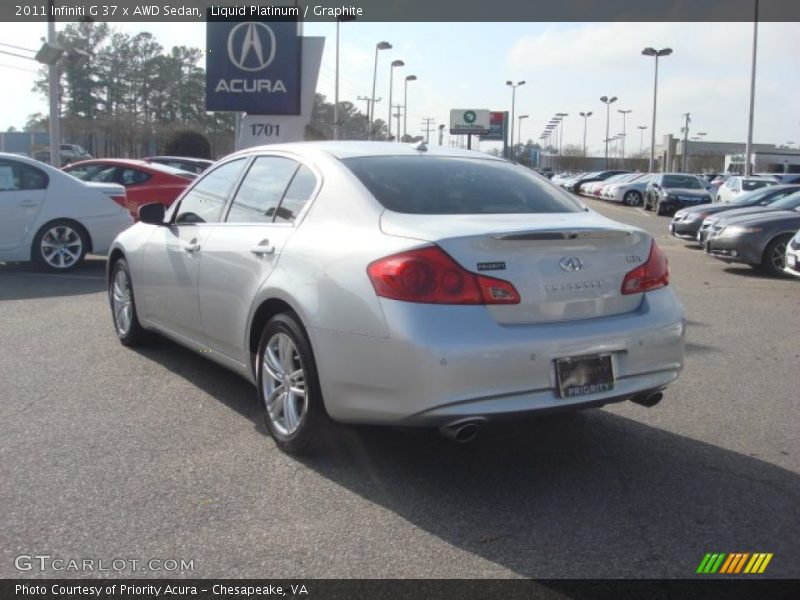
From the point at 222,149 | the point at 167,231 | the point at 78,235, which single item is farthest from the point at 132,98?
the point at 167,231

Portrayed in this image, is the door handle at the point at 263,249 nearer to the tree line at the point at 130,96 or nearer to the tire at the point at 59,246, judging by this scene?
the tire at the point at 59,246

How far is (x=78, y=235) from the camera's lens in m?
11.4

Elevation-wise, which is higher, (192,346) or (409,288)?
(409,288)

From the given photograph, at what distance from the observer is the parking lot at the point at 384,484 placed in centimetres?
333

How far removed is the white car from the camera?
35.9 ft

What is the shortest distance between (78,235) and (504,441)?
8.45 m

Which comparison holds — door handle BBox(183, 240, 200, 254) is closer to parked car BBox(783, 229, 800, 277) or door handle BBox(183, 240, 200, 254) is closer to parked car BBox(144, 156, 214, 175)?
parked car BBox(783, 229, 800, 277)

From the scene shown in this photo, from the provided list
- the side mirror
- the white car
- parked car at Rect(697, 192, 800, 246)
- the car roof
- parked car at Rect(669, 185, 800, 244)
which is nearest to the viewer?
the car roof

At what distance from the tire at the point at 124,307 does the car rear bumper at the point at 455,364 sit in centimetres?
301

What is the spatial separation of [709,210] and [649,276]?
13.4 m

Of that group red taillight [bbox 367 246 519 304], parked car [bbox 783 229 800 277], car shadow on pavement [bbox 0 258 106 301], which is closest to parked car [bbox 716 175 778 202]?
parked car [bbox 783 229 800 277]

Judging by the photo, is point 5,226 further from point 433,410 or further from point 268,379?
point 433,410

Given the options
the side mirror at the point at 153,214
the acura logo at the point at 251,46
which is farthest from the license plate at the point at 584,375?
the acura logo at the point at 251,46

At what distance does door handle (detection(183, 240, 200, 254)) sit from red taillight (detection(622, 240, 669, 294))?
2.72m
